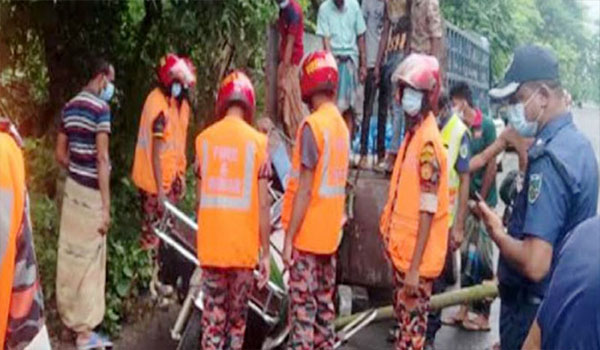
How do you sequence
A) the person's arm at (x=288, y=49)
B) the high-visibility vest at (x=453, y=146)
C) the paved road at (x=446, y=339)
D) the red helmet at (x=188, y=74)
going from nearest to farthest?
the high-visibility vest at (x=453, y=146), the paved road at (x=446, y=339), the red helmet at (x=188, y=74), the person's arm at (x=288, y=49)

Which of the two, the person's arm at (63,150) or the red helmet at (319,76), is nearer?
the red helmet at (319,76)

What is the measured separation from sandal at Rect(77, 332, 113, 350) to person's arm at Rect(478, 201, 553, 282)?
115 inches

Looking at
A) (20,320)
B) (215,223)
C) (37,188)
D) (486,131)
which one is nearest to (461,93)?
(486,131)

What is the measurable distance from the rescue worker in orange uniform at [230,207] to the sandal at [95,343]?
0.83 m

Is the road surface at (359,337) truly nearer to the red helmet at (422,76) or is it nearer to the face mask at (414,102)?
the red helmet at (422,76)

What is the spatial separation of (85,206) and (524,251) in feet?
9.36

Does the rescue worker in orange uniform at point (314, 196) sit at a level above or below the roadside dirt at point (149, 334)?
above

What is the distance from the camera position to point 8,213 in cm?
190

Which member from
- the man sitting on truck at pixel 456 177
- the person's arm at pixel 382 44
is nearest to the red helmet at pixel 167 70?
the person's arm at pixel 382 44

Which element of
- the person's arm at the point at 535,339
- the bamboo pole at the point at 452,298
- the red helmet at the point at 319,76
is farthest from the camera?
the bamboo pole at the point at 452,298

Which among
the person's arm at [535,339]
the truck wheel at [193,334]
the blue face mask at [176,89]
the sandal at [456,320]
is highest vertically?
the blue face mask at [176,89]

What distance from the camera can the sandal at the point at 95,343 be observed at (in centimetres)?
500

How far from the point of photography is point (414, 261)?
14.3 feet

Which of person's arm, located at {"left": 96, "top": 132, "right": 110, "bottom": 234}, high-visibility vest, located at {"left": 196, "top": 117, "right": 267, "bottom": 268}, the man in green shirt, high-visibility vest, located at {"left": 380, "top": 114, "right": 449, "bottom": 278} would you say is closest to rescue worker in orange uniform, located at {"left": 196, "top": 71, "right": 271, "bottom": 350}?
high-visibility vest, located at {"left": 196, "top": 117, "right": 267, "bottom": 268}
